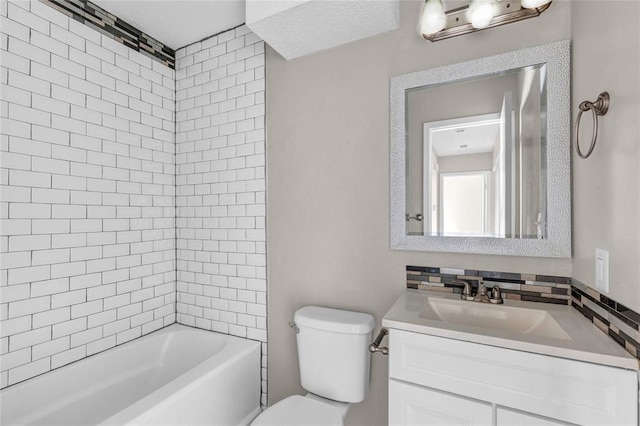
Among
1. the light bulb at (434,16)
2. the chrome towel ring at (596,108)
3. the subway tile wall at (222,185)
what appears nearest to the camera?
the chrome towel ring at (596,108)

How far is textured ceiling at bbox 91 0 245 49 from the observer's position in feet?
6.24

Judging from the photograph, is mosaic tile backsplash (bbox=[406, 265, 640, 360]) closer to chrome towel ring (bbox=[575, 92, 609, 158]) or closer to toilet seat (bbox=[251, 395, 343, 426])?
chrome towel ring (bbox=[575, 92, 609, 158])

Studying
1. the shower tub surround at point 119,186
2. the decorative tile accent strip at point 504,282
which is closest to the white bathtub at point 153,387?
the shower tub surround at point 119,186

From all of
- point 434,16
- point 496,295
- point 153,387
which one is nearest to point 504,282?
point 496,295

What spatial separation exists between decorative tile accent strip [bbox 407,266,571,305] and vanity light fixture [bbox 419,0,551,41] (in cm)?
112

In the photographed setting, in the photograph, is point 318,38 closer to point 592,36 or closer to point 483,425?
point 592,36

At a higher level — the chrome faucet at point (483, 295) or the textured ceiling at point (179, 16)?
the textured ceiling at point (179, 16)

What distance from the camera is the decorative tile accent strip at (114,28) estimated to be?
180cm

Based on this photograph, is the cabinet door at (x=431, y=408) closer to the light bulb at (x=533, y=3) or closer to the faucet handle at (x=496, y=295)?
the faucet handle at (x=496, y=295)

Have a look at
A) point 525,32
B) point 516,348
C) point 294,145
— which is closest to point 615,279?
point 516,348

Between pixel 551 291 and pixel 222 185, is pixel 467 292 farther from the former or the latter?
pixel 222 185

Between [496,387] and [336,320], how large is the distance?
78 centimetres

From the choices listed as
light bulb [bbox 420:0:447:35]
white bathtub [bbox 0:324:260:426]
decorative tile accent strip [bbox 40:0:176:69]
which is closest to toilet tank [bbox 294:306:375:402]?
white bathtub [bbox 0:324:260:426]

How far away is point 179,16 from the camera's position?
2.02 meters
